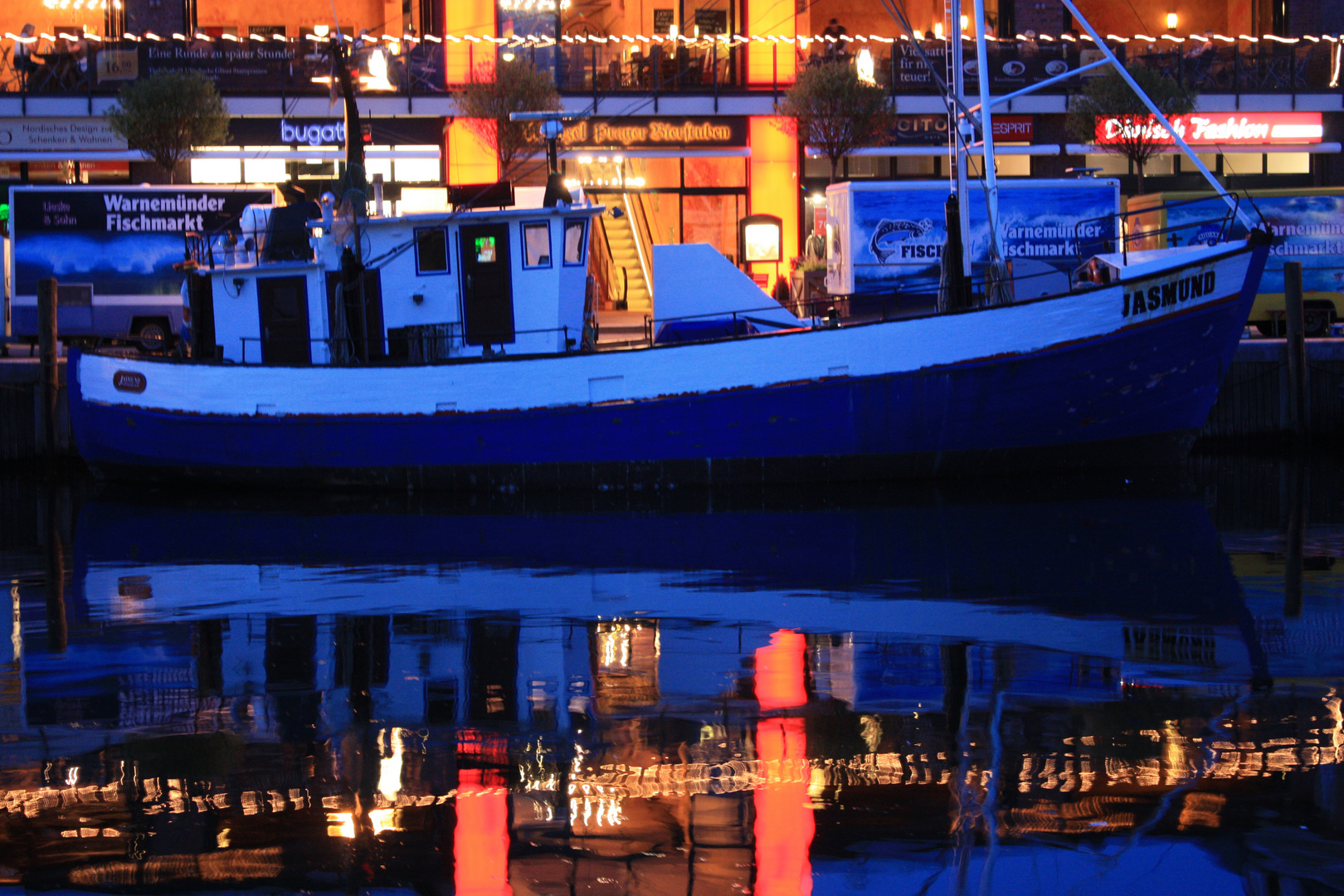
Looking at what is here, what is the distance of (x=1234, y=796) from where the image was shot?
585 cm

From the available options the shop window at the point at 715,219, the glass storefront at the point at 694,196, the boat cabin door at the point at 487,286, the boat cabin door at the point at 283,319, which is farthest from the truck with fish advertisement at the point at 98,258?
the shop window at the point at 715,219

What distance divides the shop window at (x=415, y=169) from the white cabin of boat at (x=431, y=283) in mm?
15616

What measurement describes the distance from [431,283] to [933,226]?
414 inches

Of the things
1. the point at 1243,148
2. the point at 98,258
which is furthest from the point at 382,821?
the point at 1243,148

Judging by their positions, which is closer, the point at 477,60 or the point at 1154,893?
the point at 1154,893

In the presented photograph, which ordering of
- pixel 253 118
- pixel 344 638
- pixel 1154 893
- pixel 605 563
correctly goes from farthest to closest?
pixel 253 118 < pixel 605 563 < pixel 344 638 < pixel 1154 893

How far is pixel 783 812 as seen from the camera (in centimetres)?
577

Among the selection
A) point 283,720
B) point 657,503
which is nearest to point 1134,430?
point 657,503

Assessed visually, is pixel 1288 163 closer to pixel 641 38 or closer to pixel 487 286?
pixel 641 38

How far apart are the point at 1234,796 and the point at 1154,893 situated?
102 centimetres

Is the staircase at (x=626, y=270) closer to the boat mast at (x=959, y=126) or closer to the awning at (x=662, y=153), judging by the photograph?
the awning at (x=662, y=153)

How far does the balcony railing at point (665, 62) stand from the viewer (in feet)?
100.0

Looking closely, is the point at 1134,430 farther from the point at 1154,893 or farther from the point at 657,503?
the point at 1154,893

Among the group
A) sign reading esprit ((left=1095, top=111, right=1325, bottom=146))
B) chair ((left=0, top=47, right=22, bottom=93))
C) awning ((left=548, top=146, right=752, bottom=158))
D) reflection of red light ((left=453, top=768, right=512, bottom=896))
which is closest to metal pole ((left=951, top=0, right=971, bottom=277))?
reflection of red light ((left=453, top=768, right=512, bottom=896))
